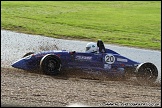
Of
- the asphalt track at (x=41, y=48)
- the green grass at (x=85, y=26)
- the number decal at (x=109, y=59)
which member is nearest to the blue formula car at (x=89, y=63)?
the number decal at (x=109, y=59)

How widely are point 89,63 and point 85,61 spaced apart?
214mm

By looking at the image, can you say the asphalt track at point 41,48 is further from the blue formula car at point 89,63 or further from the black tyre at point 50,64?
the black tyre at point 50,64

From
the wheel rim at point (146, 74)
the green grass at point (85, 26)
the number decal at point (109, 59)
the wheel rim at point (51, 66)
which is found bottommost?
the wheel rim at point (146, 74)

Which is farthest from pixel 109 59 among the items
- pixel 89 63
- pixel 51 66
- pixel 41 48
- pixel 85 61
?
pixel 41 48

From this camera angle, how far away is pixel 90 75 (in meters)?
17.4

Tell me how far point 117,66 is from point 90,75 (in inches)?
53.2

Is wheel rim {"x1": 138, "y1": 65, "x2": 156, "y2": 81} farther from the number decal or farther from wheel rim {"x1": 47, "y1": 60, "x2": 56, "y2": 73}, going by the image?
wheel rim {"x1": 47, "y1": 60, "x2": 56, "y2": 73}

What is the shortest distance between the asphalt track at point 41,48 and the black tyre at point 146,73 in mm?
884

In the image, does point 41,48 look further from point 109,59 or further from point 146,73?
point 146,73

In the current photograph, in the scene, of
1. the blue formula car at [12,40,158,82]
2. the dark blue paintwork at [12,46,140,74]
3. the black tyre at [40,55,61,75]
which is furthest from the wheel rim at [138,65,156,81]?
the black tyre at [40,55,61,75]

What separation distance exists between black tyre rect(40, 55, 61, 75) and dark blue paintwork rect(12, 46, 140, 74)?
41cm

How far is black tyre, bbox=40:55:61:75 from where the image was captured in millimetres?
16156

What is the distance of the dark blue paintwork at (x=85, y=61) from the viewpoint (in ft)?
54.1

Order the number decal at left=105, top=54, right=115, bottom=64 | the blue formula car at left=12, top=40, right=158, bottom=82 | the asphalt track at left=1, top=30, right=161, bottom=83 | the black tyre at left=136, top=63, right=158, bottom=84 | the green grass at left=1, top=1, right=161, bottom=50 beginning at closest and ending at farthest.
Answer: the blue formula car at left=12, top=40, right=158, bottom=82 < the number decal at left=105, top=54, right=115, bottom=64 < the black tyre at left=136, top=63, right=158, bottom=84 < the asphalt track at left=1, top=30, right=161, bottom=83 < the green grass at left=1, top=1, right=161, bottom=50
